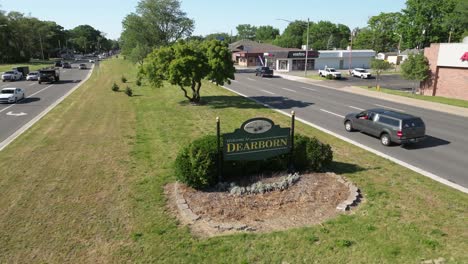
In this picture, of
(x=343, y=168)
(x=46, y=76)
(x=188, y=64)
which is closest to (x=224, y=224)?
(x=343, y=168)

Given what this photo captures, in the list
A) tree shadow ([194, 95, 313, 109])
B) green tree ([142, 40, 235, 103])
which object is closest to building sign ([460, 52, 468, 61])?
tree shadow ([194, 95, 313, 109])

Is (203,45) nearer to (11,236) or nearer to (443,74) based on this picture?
(11,236)

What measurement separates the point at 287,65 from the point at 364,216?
210 feet

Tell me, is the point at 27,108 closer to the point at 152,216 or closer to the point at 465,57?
the point at 152,216

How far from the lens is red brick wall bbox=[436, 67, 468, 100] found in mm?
32969

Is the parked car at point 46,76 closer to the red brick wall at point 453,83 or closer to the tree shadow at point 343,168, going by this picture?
the tree shadow at point 343,168

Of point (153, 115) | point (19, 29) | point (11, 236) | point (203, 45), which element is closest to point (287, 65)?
point (203, 45)

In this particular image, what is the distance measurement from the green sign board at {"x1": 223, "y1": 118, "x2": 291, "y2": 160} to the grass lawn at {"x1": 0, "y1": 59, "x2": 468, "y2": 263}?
2.69 meters

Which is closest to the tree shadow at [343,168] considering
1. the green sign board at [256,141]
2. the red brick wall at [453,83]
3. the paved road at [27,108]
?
the green sign board at [256,141]

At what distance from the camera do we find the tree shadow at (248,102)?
28898mm

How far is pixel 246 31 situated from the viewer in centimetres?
19075

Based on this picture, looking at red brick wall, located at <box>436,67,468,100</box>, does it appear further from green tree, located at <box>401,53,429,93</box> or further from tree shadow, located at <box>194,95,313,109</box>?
tree shadow, located at <box>194,95,313,109</box>

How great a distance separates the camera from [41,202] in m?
10.4

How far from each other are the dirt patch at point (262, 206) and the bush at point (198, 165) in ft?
1.25
